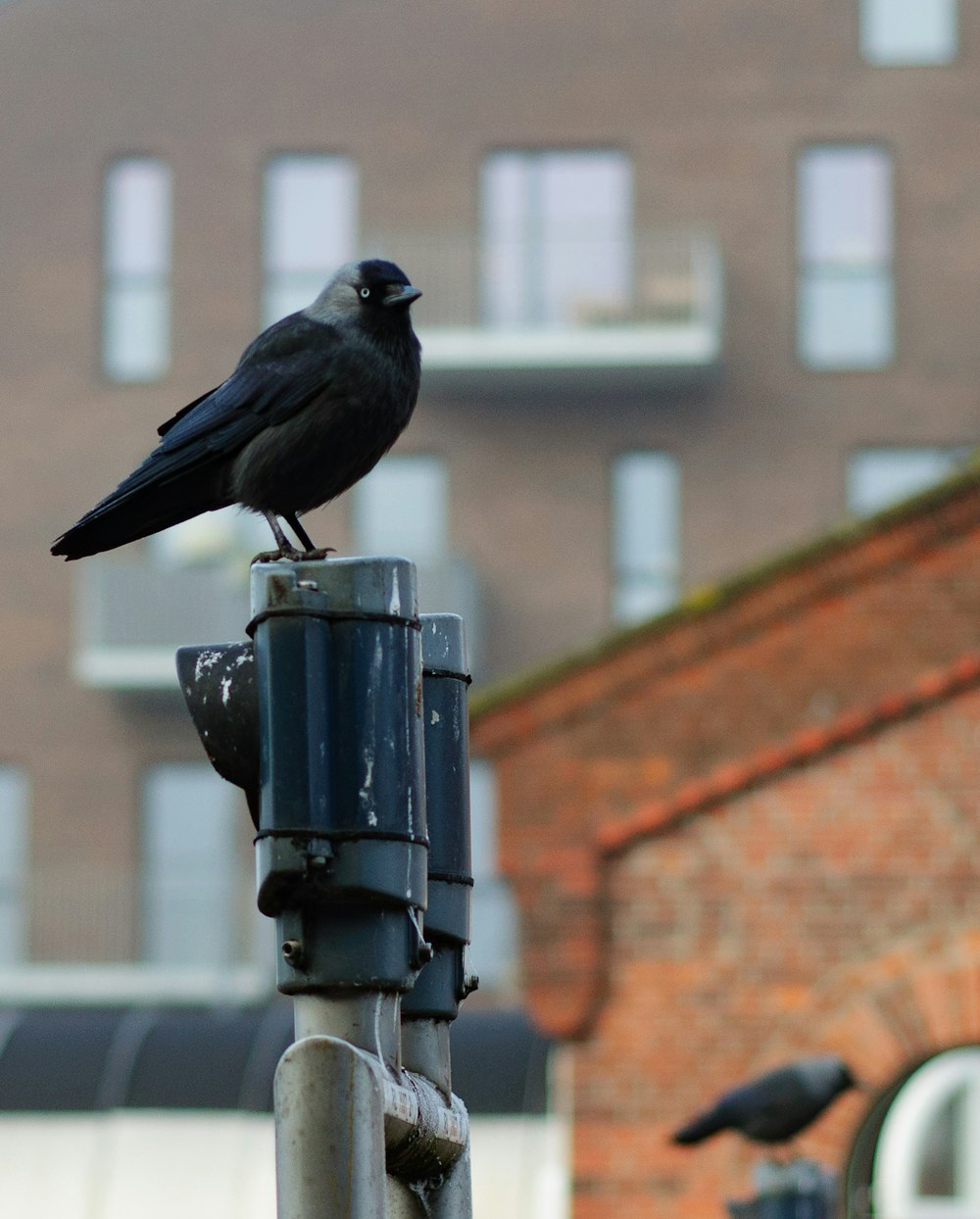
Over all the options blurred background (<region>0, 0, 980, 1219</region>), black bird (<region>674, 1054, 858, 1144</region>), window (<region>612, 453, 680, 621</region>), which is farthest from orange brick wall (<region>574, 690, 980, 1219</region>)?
window (<region>612, 453, 680, 621</region>)

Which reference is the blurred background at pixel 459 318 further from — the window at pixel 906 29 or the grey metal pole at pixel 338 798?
the grey metal pole at pixel 338 798

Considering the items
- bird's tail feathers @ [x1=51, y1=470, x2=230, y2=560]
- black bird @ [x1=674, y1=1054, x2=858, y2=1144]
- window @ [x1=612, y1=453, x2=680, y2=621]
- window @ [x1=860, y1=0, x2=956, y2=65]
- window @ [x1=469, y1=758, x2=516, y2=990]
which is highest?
window @ [x1=860, y1=0, x2=956, y2=65]

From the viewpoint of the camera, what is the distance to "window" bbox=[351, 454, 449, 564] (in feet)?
108

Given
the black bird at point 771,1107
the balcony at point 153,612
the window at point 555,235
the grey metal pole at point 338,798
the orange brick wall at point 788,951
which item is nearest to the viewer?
the grey metal pole at point 338,798

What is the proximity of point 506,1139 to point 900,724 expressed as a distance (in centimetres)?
Answer: 1170

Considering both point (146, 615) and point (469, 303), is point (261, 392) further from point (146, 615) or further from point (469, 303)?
point (469, 303)

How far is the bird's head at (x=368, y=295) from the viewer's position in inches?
182

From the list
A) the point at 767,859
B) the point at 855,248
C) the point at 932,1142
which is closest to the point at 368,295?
the point at 767,859

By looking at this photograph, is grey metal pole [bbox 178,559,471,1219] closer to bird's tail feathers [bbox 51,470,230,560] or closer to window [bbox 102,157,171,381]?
bird's tail feathers [bbox 51,470,230,560]

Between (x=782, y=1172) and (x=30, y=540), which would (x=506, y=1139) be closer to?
(x=30, y=540)

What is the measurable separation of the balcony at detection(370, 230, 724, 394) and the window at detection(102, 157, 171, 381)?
317 cm

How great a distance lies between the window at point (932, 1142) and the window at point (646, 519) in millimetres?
18873

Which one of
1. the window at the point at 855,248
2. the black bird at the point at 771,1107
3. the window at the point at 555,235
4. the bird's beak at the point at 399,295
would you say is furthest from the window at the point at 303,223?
the bird's beak at the point at 399,295

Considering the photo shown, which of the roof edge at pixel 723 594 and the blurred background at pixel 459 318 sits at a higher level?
the blurred background at pixel 459 318
